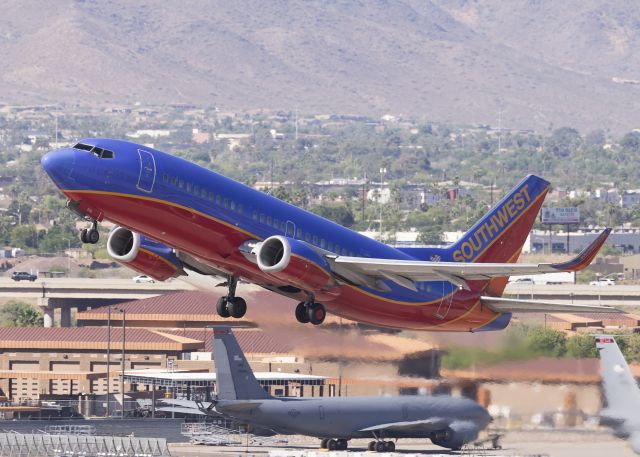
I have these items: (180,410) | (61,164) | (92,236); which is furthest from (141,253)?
(180,410)

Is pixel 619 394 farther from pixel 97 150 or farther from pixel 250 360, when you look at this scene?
pixel 250 360

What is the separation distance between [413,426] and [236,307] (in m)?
24.4

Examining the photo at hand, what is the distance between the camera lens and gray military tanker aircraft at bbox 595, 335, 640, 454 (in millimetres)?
74750

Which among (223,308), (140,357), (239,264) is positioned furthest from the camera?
(140,357)

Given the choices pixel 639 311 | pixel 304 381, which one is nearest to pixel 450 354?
pixel 304 381

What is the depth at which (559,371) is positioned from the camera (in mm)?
79562

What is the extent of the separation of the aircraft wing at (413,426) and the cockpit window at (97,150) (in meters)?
28.9

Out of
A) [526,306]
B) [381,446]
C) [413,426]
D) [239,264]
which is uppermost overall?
[239,264]

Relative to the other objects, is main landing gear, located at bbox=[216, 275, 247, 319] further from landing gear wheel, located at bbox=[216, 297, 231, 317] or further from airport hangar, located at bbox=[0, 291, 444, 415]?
airport hangar, located at bbox=[0, 291, 444, 415]

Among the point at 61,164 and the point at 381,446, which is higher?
the point at 61,164

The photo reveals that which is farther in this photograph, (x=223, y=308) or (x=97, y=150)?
(x=223, y=308)

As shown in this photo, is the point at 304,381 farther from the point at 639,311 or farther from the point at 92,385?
the point at 639,311

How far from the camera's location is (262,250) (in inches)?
2697

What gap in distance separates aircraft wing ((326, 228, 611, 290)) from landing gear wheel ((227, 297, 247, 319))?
152 inches
